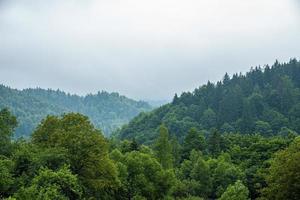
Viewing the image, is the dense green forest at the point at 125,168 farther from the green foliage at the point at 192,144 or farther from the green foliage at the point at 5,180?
the green foliage at the point at 192,144

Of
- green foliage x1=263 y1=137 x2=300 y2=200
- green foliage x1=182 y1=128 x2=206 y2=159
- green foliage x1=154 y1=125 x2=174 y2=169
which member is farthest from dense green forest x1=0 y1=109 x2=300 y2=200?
green foliage x1=182 y1=128 x2=206 y2=159

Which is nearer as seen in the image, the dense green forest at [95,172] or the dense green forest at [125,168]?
the dense green forest at [95,172]

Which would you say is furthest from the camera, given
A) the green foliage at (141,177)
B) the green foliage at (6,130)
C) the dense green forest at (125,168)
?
the green foliage at (141,177)

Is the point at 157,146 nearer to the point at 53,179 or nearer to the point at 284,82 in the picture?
the point at 53,179

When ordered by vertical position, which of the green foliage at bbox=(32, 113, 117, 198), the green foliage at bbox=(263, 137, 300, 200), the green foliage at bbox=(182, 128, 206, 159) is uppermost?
the green foliage at bbox=(182, 128, 206, 159)

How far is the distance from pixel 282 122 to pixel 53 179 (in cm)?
13897

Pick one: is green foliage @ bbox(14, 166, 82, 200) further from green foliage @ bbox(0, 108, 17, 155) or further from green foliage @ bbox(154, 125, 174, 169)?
green foliage @ bbox(154, 125, 174, 169)

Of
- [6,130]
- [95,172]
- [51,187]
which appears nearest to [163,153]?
[95,172]

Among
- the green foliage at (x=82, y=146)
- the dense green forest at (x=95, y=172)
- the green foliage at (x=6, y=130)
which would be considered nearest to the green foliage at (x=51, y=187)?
the dense green forest at (x=95, y=172)

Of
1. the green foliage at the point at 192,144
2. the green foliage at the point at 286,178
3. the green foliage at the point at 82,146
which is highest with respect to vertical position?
the green foliage at the point at 192,144

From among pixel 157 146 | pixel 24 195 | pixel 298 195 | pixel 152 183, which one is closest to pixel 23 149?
pixel 24 195

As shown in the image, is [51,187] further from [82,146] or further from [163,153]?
[163,153]

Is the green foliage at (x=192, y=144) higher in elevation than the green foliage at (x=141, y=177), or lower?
higher

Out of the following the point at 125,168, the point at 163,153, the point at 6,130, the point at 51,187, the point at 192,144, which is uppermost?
the point at 192,144
